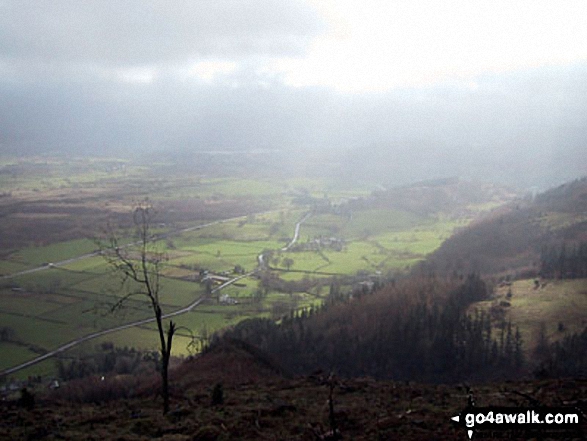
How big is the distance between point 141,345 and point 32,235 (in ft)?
238


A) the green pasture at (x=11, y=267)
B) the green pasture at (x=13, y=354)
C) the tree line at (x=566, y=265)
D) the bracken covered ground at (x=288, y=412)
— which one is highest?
the bracken covered ground at (x=288, y=412)

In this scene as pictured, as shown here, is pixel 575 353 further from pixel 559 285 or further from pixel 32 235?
pixel 32 235

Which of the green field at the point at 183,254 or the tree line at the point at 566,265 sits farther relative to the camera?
the tree line at the point at 566,265

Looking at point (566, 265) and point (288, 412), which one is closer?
point (288, 412)

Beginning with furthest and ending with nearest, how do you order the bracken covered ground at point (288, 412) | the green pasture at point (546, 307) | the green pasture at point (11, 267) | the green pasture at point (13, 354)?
the green pasture at point (11, 267) → the green pasture at point (546, 307) → the green pasture at point (13, 354) → the bracken covered ground at point (288, 412)

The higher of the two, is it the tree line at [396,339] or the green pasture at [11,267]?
the green pasture at [11,267]

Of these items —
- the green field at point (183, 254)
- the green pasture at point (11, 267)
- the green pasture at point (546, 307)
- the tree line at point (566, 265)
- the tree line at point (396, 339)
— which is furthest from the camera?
the green pasture at point (11, 267)

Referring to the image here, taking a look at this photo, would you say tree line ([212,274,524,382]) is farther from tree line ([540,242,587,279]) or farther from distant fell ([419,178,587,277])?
distant fell ([419,178,587,277])

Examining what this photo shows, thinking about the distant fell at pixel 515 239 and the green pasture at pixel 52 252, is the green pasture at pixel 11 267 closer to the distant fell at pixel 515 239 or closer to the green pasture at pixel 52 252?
the green pasture at pixel 52 252

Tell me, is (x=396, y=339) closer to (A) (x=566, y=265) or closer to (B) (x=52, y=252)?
(A) (x=566, y=265)

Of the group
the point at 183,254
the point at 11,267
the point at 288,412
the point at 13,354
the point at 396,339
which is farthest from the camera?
the point at 183,254

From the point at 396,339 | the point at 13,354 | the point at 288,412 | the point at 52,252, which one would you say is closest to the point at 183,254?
the point at 52,252

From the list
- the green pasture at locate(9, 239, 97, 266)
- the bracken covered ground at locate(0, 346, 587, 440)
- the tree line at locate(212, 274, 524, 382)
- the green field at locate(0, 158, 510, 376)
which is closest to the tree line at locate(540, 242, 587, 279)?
the tree line at locate(212, 274, 524, 382)

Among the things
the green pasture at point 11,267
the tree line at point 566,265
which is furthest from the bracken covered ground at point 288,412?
the green pasture at point 11,267
